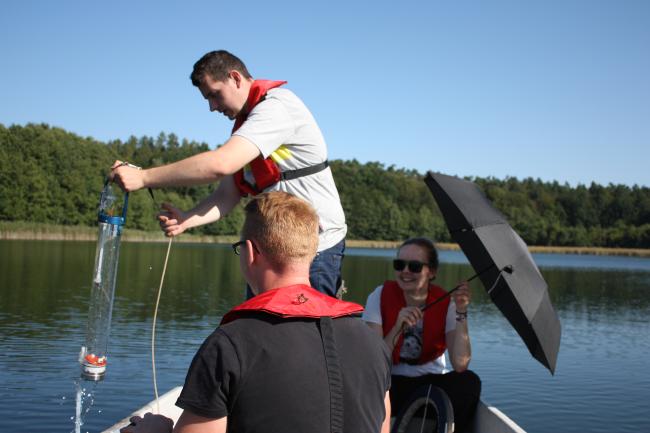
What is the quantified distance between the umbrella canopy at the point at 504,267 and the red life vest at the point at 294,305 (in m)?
2.97

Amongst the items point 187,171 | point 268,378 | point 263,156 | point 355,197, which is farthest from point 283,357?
point 355,197

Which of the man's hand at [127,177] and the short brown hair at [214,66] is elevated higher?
the short brown hair at [214,66]

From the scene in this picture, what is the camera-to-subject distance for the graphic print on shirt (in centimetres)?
551

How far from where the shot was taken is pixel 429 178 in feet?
19.2

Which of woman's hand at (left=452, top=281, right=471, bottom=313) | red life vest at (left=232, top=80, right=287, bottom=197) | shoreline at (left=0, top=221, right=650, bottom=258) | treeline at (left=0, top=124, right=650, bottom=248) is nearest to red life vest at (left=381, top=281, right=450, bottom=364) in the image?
woman's hand at (left=452, top=281, right=471, bottom=313)

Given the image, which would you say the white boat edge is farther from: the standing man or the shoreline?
the shoreline

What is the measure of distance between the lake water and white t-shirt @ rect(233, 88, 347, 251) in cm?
387

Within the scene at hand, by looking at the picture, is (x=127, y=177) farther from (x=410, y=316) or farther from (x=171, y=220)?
(x=410, y=316)

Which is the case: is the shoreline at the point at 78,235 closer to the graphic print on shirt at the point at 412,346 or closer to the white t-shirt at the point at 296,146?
the graphic print on shirt at the point at 412,346

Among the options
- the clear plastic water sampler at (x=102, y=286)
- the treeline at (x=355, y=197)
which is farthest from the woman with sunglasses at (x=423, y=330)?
the treeline at (x=355, y=197)

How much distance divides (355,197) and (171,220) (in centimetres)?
13320

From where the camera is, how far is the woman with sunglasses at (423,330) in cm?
544

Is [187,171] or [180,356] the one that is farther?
[180,356]

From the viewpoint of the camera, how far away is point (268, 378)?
2137 mm
